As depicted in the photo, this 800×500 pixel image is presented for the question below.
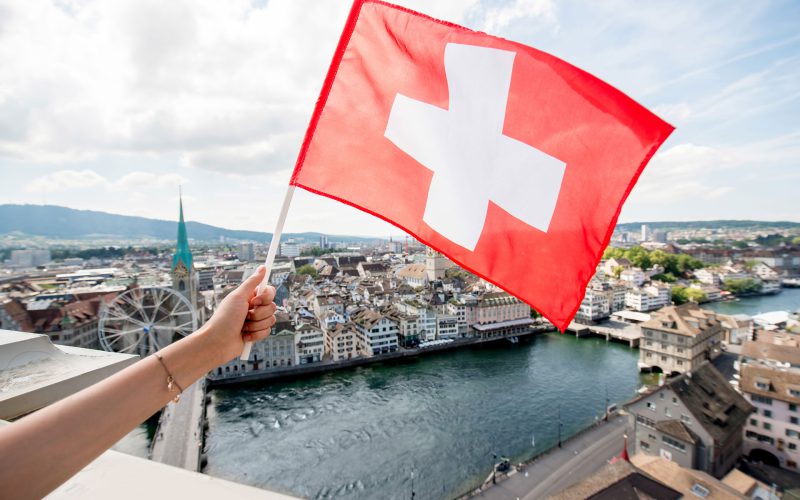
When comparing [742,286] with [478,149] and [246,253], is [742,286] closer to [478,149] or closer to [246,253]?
[478,149]

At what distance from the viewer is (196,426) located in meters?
9.33

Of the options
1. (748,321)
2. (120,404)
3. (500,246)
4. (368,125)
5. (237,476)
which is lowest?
(237,476)

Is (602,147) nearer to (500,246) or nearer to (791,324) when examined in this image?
(500,246)

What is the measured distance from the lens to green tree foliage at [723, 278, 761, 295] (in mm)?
28031

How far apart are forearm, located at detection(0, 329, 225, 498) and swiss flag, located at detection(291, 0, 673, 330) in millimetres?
798

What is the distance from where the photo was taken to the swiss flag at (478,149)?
3.96 feet

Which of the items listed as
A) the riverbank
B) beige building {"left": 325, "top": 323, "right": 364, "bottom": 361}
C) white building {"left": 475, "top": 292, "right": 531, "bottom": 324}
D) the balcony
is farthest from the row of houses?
white building {"left": 475, "top": 292, "right": 531, "bottom": 324}

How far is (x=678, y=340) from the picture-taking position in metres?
12.9

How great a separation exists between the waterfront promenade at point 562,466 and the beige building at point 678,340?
527 centimetres

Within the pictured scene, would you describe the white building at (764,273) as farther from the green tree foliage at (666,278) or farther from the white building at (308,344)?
the white building at (308,344)

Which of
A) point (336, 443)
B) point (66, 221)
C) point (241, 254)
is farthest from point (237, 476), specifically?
point (66, 221)

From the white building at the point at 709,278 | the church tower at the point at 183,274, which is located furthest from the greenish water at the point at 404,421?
the white building at the point at 709,278

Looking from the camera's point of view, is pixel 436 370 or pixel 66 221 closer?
pixel 436 370

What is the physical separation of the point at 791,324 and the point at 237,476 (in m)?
20.7
